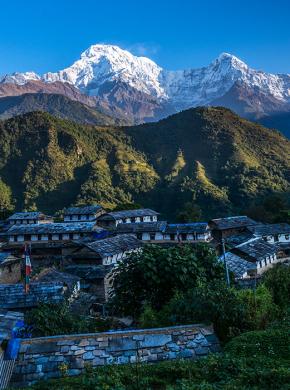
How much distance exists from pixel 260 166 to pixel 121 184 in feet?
148

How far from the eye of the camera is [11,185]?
131750 mm

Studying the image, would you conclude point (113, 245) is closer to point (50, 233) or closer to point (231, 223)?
point (50, 233)

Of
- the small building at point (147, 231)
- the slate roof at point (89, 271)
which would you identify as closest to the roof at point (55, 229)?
the small building at point (147, 231)

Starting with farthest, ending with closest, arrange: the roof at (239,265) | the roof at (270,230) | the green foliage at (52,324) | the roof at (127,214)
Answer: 1. the roof at (127,214)
2. the roof at (270,230)
3. the roof at (239,265)
4. the green foliage at (52,324)

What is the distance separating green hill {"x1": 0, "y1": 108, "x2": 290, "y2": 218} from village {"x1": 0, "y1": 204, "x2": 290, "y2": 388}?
115 feet

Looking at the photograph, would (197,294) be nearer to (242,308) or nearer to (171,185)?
(242,308)

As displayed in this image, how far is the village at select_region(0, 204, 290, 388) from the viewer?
801 inches

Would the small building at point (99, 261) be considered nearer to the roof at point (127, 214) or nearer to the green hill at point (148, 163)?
the roof at point (127, 214)

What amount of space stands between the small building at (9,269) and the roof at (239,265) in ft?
63.2

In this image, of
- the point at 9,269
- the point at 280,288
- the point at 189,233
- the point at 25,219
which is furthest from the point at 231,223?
the point at 280,288

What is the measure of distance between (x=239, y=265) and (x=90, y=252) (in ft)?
47.7

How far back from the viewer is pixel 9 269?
3650 centimetres

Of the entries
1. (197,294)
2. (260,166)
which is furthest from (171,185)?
(197,294)

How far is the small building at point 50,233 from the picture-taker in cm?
6198
